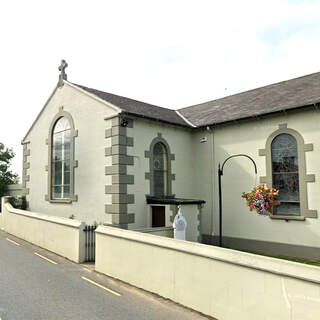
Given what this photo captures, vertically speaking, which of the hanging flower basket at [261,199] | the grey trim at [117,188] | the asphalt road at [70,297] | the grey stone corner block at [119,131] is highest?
the grey stone corner block at [119,131]

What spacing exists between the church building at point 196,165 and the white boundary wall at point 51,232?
1641 mm

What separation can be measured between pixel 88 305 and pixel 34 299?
1355 millimetres

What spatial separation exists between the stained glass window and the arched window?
4.93m

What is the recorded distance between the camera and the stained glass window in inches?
472

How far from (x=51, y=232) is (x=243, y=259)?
30.8 feet

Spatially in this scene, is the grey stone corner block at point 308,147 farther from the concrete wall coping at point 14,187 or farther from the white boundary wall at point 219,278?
the concrete wall coping at point 14,187

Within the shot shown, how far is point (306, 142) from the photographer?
38.4 feet

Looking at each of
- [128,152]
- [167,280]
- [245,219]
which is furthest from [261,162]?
[167,280]

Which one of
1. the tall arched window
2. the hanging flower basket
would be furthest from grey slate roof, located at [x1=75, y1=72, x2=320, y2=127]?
the hanging flower basket

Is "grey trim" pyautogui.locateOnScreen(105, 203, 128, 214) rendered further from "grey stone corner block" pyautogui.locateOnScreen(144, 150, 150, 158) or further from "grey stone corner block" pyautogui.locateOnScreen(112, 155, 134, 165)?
"grey stone corner block" pyautogui.locateOnScreen(144, 150, 150, 158)

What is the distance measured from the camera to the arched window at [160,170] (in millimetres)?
14125

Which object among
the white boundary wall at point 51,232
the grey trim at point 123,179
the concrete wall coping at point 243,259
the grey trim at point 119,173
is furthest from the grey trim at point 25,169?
the concrete wall coping at point 243,259

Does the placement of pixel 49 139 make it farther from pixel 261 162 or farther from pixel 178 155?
pixel 261 162

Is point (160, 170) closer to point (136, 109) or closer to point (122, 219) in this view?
point (136, 109)
